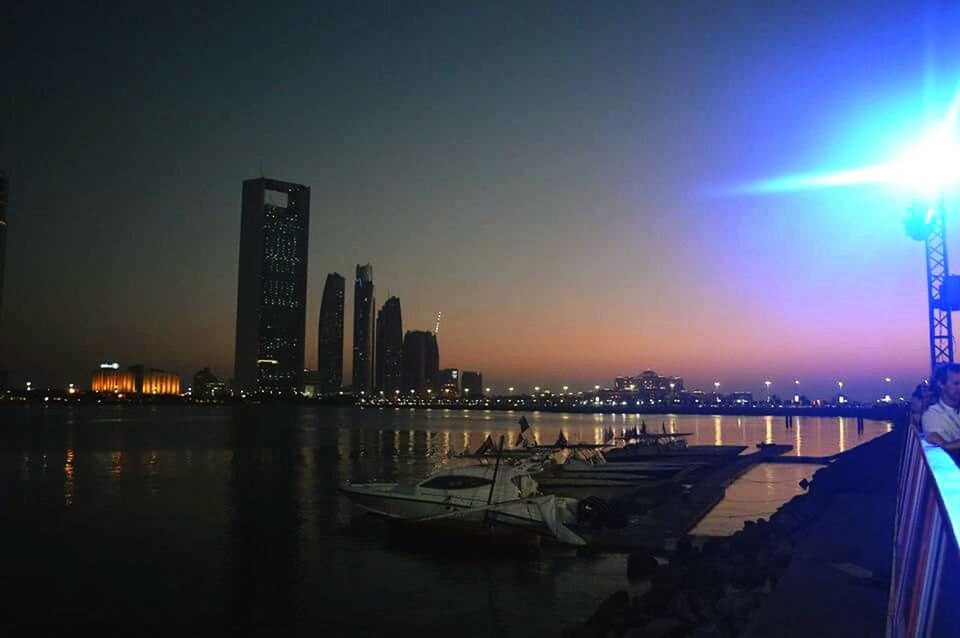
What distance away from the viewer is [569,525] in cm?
2912

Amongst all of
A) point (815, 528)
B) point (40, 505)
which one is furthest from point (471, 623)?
point (40, 505)

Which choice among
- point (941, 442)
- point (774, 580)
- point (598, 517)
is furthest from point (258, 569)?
point (941, 442)

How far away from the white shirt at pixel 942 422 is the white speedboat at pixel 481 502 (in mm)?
20717

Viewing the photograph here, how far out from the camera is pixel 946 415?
23.5ft

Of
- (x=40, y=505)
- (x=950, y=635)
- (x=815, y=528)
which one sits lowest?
(x=40, y=505)

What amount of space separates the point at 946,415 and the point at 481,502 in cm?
2339

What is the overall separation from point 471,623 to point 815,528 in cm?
891

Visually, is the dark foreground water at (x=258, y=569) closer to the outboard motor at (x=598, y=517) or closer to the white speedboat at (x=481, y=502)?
the white speedboat at (x=481, y=502)

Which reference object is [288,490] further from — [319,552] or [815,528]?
[815,528]

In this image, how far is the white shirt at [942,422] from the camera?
6961mm

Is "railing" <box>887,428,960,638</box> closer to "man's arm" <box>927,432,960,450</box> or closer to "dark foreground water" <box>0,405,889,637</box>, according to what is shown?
"man's arm" <box>927,432,960,450</box>

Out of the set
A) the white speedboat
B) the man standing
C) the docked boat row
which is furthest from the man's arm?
the white speedboat

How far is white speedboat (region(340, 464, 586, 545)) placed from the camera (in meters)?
27.6

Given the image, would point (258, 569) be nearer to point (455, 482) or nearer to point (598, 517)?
point (455, 482)
